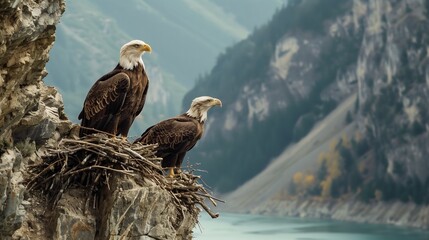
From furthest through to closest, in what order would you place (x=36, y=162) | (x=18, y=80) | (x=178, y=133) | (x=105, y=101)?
(x=178, y=133) → (x=105, y=101) → (x=36, y=162) → (x=18, y=80)

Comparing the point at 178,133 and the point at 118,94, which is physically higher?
the point at 118,94

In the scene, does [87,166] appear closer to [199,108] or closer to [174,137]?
[174,137]

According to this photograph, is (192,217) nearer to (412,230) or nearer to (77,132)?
(77,132)

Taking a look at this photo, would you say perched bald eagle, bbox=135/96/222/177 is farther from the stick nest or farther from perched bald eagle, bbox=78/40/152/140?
the stick nest

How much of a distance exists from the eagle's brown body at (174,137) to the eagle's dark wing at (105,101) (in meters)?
1.76

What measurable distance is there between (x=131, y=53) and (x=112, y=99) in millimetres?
692

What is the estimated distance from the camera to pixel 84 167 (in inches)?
520

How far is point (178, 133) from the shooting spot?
56.5 ft

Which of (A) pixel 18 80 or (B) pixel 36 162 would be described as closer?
(A) pixel 18 80

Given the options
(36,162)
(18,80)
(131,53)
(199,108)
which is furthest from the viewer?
(199,108)

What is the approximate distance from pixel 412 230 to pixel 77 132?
15550cm

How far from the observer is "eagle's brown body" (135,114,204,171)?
1733 cm

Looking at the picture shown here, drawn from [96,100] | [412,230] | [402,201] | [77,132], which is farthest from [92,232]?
[402,201]

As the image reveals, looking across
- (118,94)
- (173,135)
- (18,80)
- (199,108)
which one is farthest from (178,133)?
(18,80)
